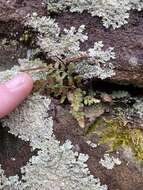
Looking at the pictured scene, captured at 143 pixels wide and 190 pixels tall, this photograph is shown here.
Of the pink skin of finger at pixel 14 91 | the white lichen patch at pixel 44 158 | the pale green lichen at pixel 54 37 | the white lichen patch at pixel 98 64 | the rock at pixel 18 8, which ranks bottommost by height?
the white lichen patch at pixel 44 158

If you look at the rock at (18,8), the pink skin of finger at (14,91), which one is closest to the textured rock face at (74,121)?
the rock at (18,8)

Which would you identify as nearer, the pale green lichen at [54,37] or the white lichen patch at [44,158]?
the white lichen patch at [44,158]

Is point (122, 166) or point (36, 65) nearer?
point (122, 166)

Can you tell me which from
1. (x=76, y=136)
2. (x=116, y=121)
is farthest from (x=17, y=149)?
(x=116, y=121)

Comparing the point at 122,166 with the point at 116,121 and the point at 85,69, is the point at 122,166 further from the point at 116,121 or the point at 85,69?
the point at 85,69

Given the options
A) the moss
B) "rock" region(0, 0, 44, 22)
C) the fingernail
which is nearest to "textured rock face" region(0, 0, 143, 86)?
"rock" region(0, 0, 44, 22)

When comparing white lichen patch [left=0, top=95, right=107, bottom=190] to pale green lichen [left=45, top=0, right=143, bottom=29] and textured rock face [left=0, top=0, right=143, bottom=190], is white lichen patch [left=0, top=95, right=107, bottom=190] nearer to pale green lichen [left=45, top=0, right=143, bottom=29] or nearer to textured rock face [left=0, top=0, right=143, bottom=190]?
textured rock face [left=0, top=0, right=143, bottom=190]

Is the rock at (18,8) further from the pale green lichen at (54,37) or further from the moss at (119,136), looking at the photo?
the moss at (119,136)
